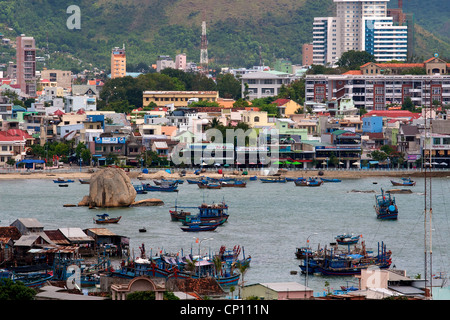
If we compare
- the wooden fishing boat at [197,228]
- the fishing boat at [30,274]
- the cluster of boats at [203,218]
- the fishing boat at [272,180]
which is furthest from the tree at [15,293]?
the fishing boat at [272,180]

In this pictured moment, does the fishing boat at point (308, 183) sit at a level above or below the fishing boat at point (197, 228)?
above

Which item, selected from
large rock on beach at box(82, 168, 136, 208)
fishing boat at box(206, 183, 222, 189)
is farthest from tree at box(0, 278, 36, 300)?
fishing boat at box(206, 183, 222, 189)

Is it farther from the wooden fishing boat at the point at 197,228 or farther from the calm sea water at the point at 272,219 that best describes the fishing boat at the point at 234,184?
the wooden fishing boat at the point at 197,228

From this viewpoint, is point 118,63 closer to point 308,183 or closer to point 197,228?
point 308,183

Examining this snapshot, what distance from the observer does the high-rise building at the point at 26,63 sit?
82938 mm

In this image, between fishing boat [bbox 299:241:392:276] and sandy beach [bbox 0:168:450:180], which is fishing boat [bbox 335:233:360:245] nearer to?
fishing boat [bbox 299:241:392:276]

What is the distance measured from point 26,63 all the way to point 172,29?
141 feet

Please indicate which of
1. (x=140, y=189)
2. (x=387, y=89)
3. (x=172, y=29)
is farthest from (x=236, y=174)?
(x=172, y=29)

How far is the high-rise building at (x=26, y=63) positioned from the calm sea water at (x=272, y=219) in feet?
124

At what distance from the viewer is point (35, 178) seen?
47094 millimetres

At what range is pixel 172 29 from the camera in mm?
127125

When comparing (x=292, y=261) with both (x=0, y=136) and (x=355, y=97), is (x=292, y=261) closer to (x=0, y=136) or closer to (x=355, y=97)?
(x=0, y=136)

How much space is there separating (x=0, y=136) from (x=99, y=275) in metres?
32.8

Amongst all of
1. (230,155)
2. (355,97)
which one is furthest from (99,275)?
(355,97)
